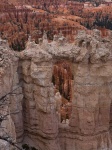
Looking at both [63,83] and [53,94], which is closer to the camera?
[53,94]

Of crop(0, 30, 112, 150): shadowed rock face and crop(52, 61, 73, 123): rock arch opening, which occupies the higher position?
crop(0, 30, 112, 150): shadowed rock face

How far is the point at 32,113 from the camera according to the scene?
18.2m

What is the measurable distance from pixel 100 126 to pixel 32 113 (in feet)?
12.8

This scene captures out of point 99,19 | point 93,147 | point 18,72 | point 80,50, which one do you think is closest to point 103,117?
point 93,147

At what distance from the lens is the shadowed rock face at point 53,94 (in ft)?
57.1

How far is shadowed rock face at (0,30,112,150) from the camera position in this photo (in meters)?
17.4

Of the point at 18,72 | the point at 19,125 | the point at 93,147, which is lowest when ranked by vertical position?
the point at 93,147

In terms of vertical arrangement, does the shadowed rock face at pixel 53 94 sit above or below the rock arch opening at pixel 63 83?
above

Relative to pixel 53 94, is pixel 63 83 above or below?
below

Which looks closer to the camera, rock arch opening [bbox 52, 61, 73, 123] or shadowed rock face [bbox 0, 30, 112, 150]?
shadowed rock face [bbox 0, 30, 112, 150]

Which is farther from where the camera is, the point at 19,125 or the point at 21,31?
the point at 21,31

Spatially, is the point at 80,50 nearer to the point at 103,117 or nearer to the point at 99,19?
the point at 103,117

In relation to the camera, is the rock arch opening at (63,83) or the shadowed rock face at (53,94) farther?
the rock arch opening at (63,83)

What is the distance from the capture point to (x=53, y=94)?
17641 millimetres
